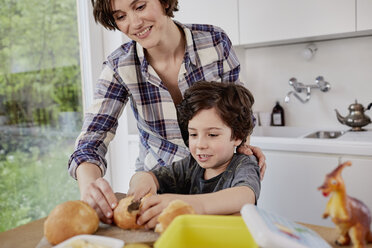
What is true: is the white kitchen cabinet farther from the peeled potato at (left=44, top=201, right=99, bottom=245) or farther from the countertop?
the peeled potato at (left=44, top=201, right=99, bottom=245)

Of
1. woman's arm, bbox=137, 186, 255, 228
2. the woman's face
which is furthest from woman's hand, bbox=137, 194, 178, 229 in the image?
the woman's face

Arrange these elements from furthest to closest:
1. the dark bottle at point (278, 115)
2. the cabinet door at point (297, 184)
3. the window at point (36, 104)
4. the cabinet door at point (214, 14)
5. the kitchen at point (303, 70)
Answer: the dark bottle at point (278, 115)
the cabinet door at point (214, 14)
the window at point (36, 104)
the kitchen at point (303, 70)
the cabinet door at point (297, 184)

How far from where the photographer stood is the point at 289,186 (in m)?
2.09

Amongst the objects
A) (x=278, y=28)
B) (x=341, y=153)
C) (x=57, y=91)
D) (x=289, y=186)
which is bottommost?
(x=289, y=186)

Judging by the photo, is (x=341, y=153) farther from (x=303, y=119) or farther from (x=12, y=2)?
(x=12, y=2)

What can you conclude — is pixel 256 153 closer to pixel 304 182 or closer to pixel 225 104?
pixel 225 104

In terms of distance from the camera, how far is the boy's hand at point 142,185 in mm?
1029

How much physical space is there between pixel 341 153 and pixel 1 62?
1847mm

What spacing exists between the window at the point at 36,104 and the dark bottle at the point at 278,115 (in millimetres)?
1346

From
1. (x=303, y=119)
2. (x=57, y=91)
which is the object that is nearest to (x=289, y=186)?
(x=303, y=119)

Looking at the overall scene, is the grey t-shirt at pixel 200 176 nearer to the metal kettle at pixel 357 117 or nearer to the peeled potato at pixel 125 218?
the peeled potato at pixel 125 218

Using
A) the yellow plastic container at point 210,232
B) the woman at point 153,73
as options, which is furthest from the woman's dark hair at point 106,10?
the yellow plastic container at point 210,232

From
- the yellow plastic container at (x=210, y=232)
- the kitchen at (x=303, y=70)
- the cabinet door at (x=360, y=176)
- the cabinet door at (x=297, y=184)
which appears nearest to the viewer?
the yellow plastic container at (x=210, y=232)

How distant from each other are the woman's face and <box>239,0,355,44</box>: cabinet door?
121cm
